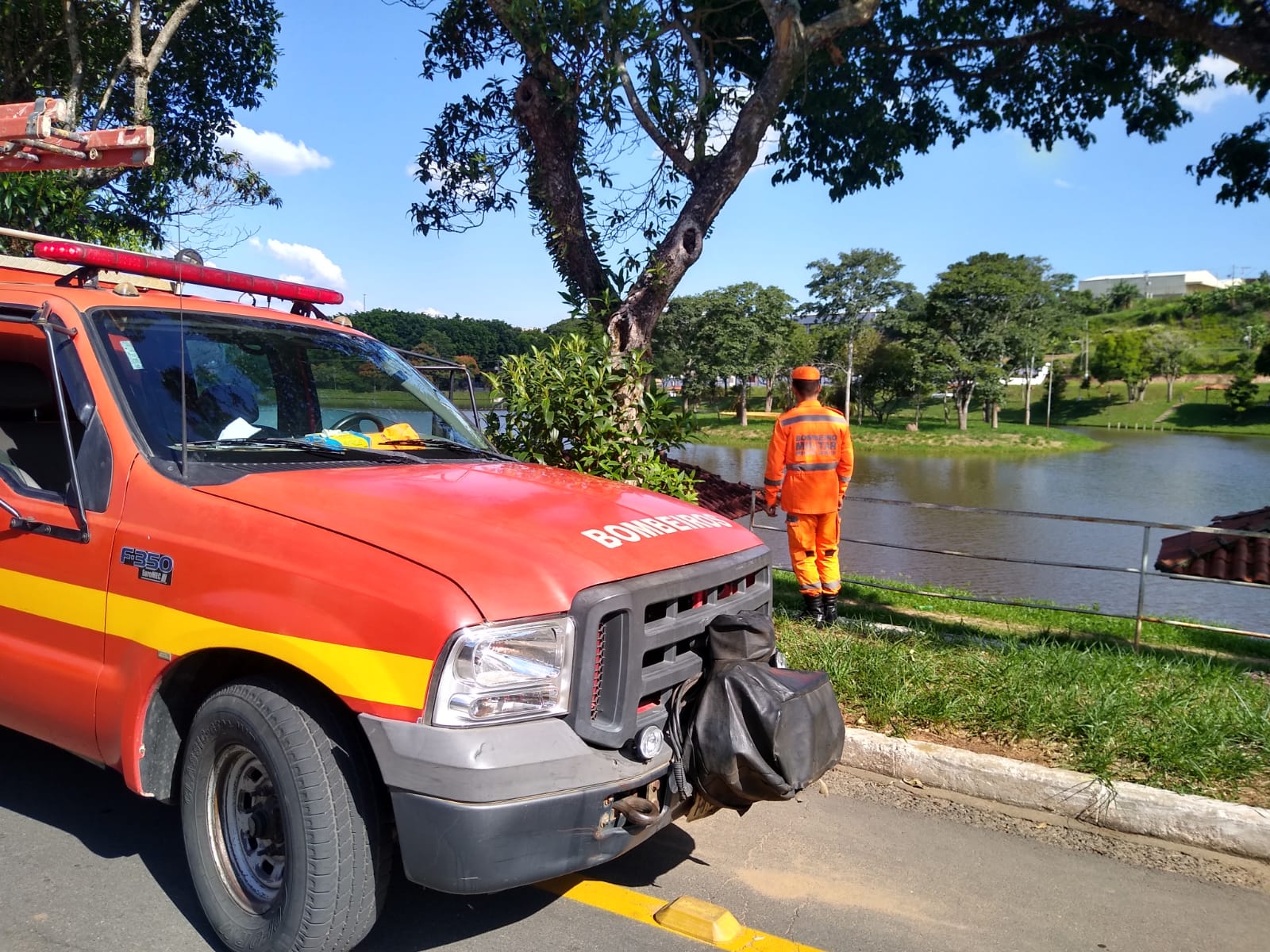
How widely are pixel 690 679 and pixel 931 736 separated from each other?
2126mm

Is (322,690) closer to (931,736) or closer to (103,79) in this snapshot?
(931,736)

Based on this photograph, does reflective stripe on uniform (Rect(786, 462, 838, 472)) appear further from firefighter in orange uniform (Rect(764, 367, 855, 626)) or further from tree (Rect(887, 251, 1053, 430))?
tree (Rect(887, 251, 1053, 430))

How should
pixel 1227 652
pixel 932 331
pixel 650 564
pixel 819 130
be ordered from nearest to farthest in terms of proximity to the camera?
pixel 650 564 < pixel 1227 652 < pixel 819 130 < pixel 932 331

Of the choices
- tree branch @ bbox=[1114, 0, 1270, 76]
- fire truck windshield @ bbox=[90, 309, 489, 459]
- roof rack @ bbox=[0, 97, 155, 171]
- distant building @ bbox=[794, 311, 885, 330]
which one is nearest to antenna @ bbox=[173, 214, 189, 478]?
fire truck windshield @ bbox=[90, 309, 489, 459]

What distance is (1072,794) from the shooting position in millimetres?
4172

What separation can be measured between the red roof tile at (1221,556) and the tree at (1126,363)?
81232 millimetres

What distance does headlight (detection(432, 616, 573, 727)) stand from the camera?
252 cm

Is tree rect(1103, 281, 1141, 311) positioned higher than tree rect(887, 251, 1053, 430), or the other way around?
tree rect(1103, 281, 1141, 311)

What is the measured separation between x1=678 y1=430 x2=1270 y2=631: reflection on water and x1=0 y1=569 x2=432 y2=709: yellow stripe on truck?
4.77 m

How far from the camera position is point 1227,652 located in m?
7.25

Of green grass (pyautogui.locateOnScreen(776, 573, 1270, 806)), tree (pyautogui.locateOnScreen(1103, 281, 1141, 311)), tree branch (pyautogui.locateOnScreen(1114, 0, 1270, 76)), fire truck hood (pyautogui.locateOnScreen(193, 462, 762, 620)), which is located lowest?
green grass (pyautogui.locateOnScreen(776, 573, 1270, 806))

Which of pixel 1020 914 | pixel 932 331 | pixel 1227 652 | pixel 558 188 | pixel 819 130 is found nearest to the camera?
pixel 1020 914

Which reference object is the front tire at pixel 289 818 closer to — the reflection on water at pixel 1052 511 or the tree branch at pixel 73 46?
the reflection on water at pixel 1052 511

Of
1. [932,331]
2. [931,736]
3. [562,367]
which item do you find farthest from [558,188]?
[932,331]
